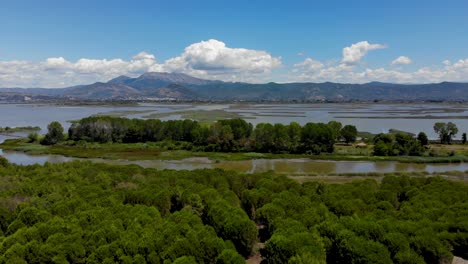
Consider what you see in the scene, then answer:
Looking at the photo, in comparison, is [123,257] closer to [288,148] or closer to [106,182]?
[106,182]

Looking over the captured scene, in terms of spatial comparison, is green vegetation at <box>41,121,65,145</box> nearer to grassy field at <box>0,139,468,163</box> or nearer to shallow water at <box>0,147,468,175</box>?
grassy field at <box>0,139,468,163</box>

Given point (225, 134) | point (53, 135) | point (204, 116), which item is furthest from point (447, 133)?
point (204, 116)

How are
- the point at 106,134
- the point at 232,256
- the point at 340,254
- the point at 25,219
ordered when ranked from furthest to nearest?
1. the point at 106,134
2. the point at 25,219
3. the point at 340,254
4. the point at 232,256

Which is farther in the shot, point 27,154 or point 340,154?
point 27,154

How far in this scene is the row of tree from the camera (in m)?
72.0

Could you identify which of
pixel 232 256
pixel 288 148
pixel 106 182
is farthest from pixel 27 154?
pixel 232 256

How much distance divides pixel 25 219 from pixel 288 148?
53.9 metres

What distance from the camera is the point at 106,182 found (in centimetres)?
3619

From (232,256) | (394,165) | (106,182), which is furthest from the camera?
(394,165)

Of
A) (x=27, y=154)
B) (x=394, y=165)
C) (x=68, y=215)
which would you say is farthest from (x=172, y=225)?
(x=27, y=154)

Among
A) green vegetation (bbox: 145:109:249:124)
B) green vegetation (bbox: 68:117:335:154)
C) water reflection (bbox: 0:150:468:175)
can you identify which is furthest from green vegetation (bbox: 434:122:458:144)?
green vegetation (bbox: 145:109:249:124)

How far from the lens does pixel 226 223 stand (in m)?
23.8

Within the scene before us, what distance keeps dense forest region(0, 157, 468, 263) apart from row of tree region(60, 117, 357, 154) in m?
35.3

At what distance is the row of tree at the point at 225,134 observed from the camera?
7200 centimetres
